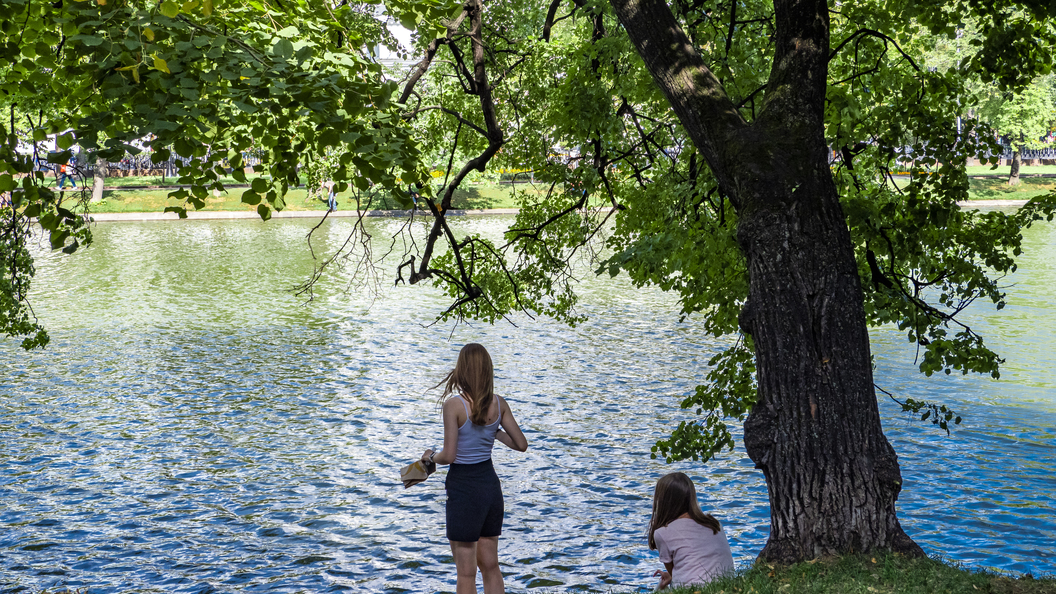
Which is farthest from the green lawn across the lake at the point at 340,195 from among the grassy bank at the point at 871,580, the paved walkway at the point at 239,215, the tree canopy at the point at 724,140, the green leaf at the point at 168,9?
the green leaf at the point at 168,9

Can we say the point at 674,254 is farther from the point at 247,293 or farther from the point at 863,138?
the point at 247,293

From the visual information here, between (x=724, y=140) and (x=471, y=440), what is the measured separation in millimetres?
2441

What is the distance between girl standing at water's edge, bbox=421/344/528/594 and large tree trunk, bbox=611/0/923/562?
156 centimetres

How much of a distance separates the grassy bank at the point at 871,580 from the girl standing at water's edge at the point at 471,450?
3.97 ft

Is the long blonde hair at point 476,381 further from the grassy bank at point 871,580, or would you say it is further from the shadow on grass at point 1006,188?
the shadow on grass at point 1006,188

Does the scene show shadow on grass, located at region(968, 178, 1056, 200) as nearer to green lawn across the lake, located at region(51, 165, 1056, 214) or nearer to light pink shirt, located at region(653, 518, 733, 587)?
green lawn across the lake, located at region(51, 165, 1056, 214)

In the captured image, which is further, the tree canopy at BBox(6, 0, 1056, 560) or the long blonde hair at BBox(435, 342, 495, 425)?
the long blonde hair at BBox(435, 342, 495, 425)

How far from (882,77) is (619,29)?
271cm

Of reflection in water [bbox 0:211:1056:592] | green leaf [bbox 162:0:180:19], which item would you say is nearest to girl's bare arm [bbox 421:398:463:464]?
green leaf [bbox 162:0:180:19]

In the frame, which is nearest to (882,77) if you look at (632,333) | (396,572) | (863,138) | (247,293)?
(863,138)

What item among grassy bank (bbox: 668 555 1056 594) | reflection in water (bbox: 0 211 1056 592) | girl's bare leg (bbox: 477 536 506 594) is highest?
grassy bank (bbox: 668 555 1056 594)

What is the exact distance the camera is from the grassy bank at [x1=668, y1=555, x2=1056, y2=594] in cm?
498

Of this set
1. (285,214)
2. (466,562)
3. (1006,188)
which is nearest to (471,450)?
(466,562)

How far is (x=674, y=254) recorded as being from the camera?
7965 mm
